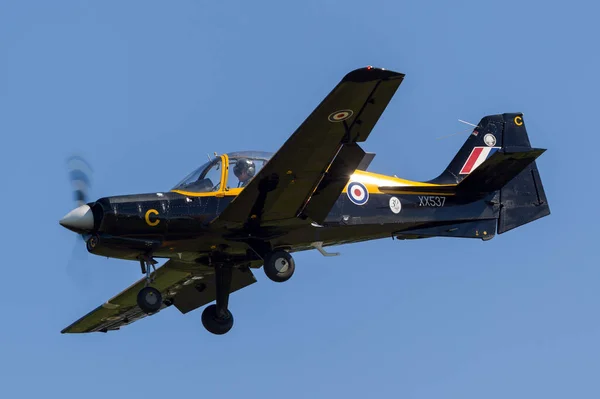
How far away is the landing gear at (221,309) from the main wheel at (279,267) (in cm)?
163

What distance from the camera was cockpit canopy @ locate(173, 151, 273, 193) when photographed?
2369cm

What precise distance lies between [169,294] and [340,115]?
7.84 metres

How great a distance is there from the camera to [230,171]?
23.7m

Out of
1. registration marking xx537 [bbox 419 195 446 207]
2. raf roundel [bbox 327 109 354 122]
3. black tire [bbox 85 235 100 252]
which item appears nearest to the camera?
raf roundel [bbox 327 109 354 122]

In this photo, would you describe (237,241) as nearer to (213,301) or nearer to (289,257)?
(289,257)

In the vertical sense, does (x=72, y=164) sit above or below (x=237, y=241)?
above

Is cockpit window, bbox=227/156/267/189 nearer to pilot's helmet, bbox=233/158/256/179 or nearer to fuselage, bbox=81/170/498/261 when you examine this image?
pilot's helmet, bbox=233/158/256/179

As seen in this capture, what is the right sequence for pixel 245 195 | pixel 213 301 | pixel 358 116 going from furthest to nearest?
pixel 213 301 → pixel 245 195 → pixel 358 116

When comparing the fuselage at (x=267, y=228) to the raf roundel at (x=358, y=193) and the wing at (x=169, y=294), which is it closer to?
the raf roundel at (x=358, y=193)

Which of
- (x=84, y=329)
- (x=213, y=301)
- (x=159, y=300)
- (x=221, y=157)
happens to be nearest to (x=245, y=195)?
(x=221, y=157)

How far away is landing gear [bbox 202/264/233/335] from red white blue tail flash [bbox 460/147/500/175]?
5912 millimetres

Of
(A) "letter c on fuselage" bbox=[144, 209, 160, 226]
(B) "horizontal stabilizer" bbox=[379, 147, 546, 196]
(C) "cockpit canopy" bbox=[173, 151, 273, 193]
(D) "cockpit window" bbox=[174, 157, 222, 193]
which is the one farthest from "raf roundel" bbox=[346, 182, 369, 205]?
(A) "letter c on fuselage" bbox=[144, 209, 160, 226]

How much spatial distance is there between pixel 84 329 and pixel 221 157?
25.5ft

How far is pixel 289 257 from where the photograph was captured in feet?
78.2
